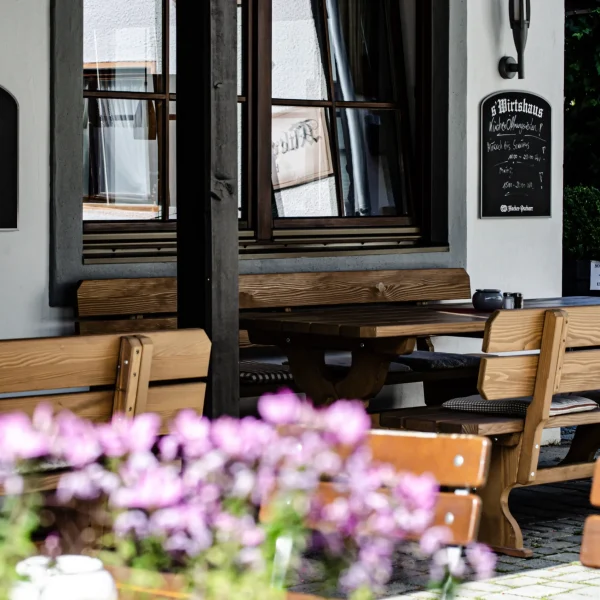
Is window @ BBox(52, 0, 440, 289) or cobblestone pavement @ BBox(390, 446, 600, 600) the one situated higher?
window @ BBox(52, 0, 440, 289)

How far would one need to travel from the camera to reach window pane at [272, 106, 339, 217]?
684 centimetres

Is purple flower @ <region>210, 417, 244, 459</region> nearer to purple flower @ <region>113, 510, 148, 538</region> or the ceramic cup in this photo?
purple flower @ <region>113, 510, 148, 538</region>

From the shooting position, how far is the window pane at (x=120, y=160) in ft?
20.4

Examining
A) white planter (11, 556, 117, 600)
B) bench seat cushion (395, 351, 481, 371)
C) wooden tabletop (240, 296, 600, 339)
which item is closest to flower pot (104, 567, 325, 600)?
white planter (11, 556, 117, 600)

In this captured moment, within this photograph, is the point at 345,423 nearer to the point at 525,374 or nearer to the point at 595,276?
the point at 525,374

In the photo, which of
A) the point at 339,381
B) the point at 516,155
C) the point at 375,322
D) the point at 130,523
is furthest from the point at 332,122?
the point at 130,523

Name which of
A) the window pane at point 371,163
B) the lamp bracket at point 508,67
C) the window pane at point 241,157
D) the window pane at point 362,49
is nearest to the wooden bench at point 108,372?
the window pane at point 241,157

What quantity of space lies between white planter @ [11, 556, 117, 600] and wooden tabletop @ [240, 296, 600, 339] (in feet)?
10.9

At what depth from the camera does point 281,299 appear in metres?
6.41

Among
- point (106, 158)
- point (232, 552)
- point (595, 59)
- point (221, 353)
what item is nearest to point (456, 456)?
point (232, 552)

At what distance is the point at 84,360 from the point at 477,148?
12.7ft

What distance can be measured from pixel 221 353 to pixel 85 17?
2515 mm

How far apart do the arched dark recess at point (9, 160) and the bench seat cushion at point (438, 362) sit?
1.98m

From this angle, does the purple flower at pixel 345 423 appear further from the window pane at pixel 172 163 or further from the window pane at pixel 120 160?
the window pane at pixel 172 163
